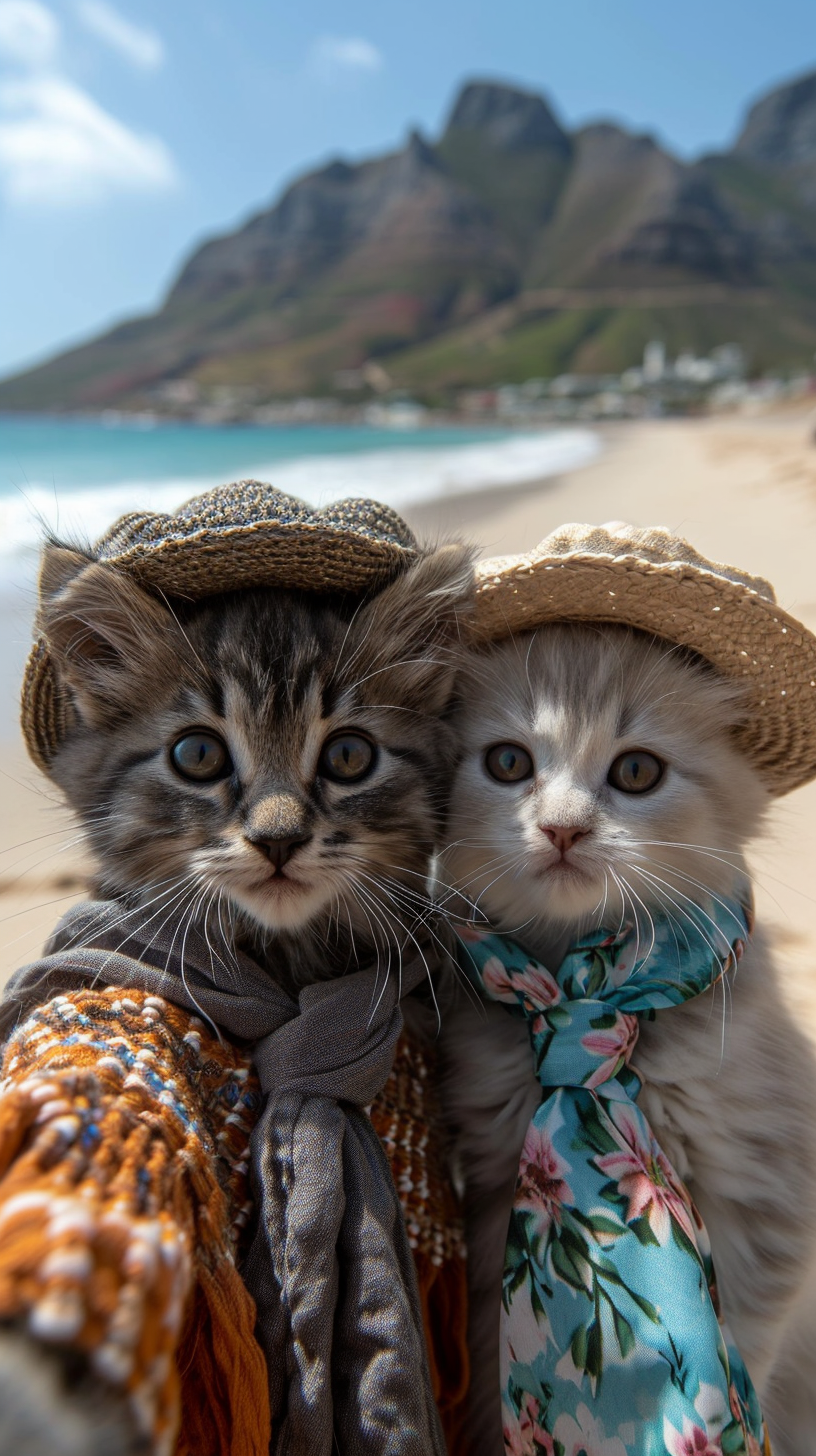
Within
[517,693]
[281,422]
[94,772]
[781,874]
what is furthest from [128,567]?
[281,422]

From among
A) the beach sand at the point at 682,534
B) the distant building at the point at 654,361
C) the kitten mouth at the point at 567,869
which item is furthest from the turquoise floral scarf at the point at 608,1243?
the distant building at the point at 654,361

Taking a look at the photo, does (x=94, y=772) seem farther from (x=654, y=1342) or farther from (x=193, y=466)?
(x=193, y=466)

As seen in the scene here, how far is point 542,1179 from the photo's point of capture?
1070mm

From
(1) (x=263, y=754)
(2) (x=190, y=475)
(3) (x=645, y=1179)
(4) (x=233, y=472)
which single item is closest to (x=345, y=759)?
(1) (x=263, y=754)

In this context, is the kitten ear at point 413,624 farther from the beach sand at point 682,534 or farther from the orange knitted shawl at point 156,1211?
the orange knitted shawl at point 156,1211

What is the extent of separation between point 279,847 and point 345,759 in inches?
6.8

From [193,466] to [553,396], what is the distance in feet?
124

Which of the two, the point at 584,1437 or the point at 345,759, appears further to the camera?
the point at 345,759

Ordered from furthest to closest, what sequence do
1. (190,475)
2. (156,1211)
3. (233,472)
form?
(190,475) → (233,472) → (156,1211)

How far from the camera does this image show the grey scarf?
0.86 meters

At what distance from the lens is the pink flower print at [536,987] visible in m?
1.13

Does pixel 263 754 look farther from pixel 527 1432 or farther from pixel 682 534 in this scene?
pixel 682 534

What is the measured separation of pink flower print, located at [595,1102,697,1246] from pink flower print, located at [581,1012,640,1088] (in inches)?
1.6

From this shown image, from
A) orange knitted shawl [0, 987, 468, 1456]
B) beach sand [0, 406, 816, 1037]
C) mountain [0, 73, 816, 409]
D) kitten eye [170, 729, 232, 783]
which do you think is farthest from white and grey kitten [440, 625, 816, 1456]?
mountain [0, 73, 816, 409]
